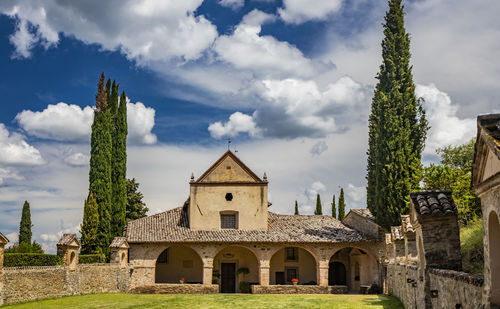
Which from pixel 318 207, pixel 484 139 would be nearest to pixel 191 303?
pixel 484 139

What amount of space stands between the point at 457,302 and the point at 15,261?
20.7 meters

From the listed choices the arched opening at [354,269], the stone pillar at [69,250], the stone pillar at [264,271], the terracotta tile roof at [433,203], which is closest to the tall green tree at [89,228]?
the stone pillar at [69,250]

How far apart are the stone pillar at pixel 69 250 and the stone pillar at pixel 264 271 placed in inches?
443

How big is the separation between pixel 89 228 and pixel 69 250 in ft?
27.0

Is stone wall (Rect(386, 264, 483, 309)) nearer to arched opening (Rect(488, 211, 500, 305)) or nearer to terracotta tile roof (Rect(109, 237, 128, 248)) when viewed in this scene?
arched opening (Rect(488, 211, 500, 305))

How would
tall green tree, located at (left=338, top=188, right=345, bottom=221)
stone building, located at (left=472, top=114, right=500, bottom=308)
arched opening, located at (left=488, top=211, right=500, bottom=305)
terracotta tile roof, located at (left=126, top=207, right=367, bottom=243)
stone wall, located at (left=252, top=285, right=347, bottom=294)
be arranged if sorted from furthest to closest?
1. tall green tree, located at (left=338, top=188, right=345, bottom=221)
2. terracotta tile roof, located at (left=126, top=207, right=367, bottom=243)
3. stone wall, located at (left=252, top=285, right=347, bottom=294)
4. arched opening, located at (left=488, top=211, right=500, bottom=305)
5. stone building, located at (left=472, top=114, right=500, bottom=308)

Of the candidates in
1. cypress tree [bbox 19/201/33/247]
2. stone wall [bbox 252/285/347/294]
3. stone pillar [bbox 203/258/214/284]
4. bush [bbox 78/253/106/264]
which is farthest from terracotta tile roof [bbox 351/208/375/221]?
cypress tree [bbox 19/201/33/247]

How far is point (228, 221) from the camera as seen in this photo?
31.0 m

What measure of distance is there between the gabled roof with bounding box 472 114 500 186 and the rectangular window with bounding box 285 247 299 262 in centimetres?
2689

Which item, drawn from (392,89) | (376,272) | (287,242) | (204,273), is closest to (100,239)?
(204,273)

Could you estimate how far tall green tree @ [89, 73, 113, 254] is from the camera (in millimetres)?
32406

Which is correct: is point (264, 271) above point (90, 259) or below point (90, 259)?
below

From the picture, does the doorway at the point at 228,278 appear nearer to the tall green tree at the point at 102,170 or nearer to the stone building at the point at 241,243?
the stone building at the point at 241,243

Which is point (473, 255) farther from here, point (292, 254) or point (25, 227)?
point (25, 227)
